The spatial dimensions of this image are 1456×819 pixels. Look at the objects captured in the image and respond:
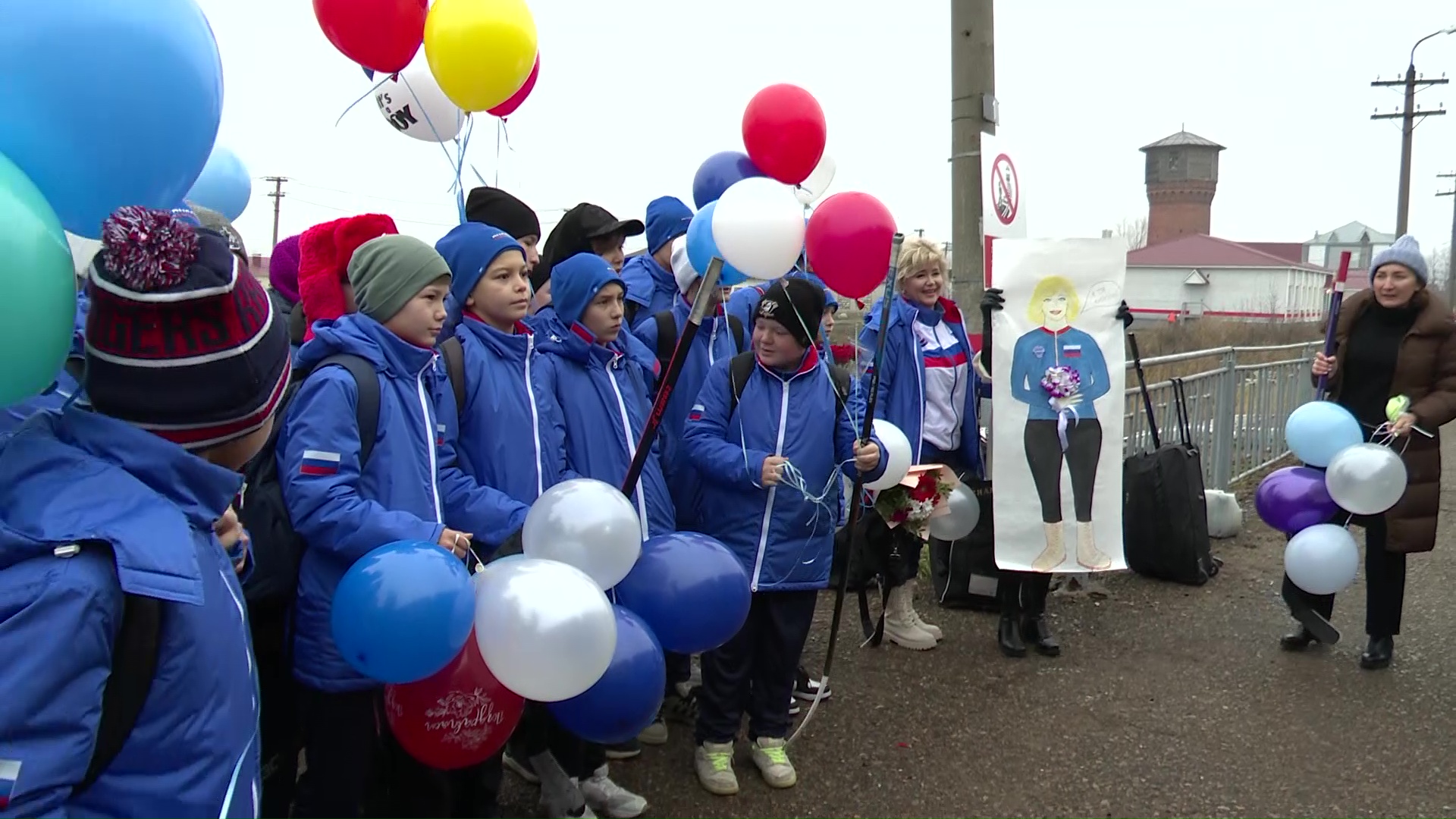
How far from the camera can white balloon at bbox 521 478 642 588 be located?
2.46 meters

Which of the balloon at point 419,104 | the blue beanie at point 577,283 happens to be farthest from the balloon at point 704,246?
the balloon at point 419,104

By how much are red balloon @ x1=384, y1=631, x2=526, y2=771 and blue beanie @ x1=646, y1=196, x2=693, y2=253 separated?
2689 millimetres

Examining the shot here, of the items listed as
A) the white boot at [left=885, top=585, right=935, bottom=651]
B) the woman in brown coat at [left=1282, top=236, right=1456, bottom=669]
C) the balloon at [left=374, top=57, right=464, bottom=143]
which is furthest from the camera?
the white boot at [left=885, top=585, right=935, bottom=651]

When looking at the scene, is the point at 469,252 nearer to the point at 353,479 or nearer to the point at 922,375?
the point at 353,479

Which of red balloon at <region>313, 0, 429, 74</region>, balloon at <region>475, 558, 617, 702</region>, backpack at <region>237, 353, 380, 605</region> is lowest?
balloon at <region>475, 558, 617, 702</region>

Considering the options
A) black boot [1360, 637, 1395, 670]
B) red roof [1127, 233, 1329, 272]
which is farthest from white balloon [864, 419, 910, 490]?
red roof [1127, 233, 1329, 272]

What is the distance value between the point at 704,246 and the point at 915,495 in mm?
1677

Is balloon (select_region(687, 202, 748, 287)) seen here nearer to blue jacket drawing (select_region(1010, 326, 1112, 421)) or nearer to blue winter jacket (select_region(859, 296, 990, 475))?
blue winter jacket (select_region(859, 296, 990, 475))

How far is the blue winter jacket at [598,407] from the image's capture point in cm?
326

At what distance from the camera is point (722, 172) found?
4.66 metres

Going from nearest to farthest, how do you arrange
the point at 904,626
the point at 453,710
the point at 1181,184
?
the point at 453,710
the point at 904,626
the point at 1181,184

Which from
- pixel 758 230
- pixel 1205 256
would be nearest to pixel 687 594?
pixel 758 230

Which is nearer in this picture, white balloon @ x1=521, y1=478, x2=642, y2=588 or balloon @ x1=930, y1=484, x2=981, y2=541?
white balloon @ x1=521, y1=478, x2=642, y2=588

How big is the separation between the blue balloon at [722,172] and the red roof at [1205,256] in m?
65.2
